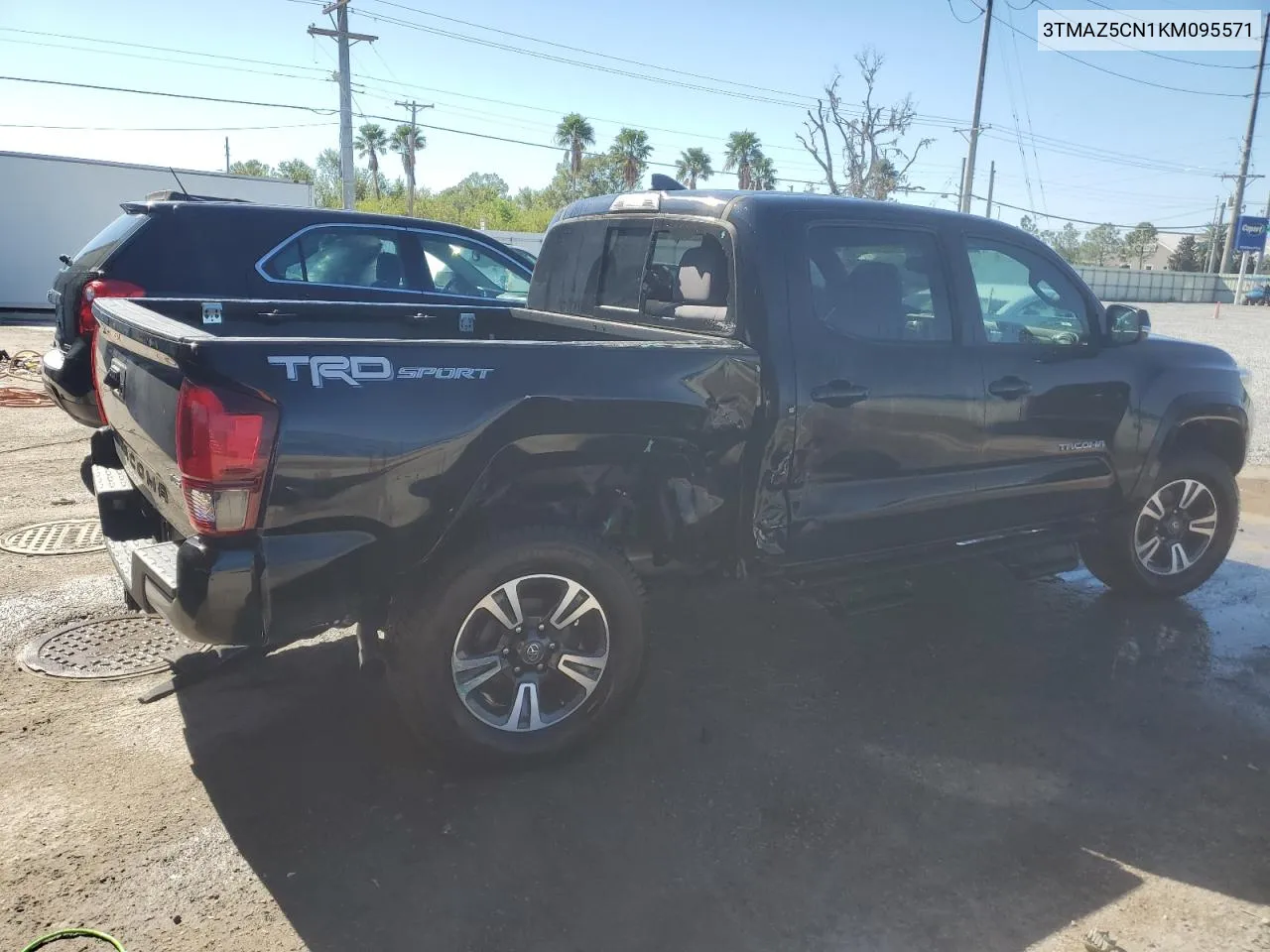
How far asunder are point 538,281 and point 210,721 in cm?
266

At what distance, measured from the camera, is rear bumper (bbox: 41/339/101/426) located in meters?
5.76

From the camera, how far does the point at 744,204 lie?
378 centimetres

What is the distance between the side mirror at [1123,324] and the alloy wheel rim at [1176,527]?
3.10 feet

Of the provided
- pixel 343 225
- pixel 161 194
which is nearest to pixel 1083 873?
pixel 343 225

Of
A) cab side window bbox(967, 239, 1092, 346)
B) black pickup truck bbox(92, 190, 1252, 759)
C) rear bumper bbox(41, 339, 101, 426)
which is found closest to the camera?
black pickup truck bbox(92, 190, 1252, 759)

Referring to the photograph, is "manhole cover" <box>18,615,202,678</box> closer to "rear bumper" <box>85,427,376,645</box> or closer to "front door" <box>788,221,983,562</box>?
"rear bumper" <box>85,427,376,645</box>

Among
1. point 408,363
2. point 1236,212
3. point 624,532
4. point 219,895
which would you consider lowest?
point 219,895

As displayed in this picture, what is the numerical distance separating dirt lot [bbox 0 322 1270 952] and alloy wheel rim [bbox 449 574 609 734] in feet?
0.83

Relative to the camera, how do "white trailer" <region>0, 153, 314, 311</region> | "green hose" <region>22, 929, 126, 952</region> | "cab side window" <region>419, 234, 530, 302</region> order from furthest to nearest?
"white trailer" <region>0, 153, 314, 311</region> → "cab side window" <region>419, 234, 530, 302</region> → "green hose" <region>22, 929, 126, 952</region>

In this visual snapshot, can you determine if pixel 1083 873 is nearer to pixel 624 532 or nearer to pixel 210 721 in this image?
pixel 624 532

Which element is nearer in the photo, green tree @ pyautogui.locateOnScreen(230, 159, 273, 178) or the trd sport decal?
the trd sport decal

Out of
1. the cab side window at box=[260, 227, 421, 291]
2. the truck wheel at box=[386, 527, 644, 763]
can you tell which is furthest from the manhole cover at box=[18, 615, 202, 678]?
the cab side window at box=[260, 227, 421, 291]

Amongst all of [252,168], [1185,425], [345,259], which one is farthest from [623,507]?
[252,168]

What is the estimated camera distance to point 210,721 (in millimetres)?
3588
